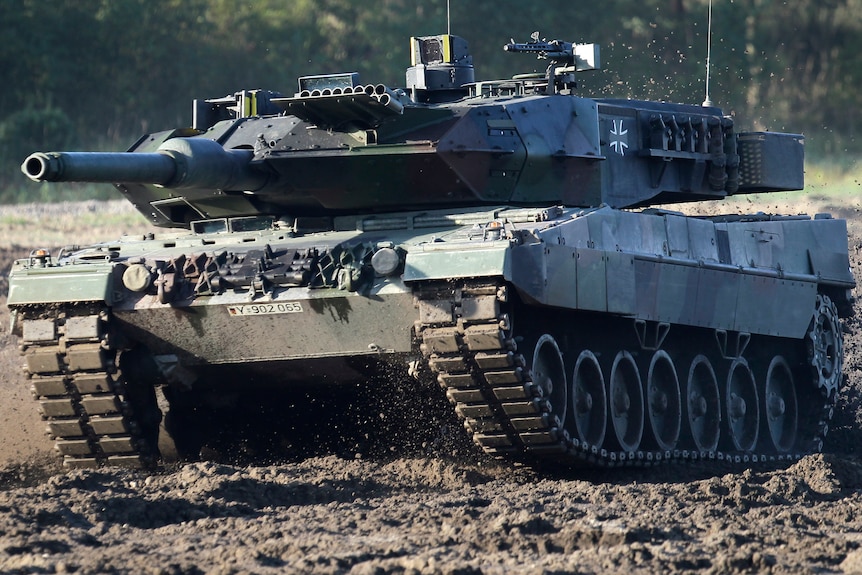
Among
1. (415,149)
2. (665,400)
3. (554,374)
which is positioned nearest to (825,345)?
(665,400)

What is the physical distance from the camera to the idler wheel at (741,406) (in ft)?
52.6

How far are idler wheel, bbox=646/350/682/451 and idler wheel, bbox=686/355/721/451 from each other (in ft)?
1.45

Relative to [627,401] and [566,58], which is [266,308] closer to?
[627,401]

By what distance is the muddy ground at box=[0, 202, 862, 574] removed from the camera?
8.80m

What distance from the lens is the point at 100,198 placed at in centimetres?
3312

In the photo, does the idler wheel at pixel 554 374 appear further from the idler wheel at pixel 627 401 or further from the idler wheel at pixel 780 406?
the idler wheel at pixel 780 406

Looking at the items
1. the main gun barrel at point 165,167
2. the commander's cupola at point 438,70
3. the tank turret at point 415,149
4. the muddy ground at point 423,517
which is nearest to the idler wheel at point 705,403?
the muddy ground at point 423,517

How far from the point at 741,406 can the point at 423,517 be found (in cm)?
662

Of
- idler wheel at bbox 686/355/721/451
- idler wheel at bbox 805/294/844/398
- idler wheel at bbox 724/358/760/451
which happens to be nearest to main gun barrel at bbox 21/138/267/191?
idler wheel at bbox 686/355/721/451

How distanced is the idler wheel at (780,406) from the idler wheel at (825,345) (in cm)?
32

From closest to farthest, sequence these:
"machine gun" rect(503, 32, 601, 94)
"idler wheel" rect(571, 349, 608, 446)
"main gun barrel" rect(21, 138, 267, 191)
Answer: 1. "main gun barrel" rect(21, 138, 267, 191)
2. "idler wheel" rect(571, 349, 608, 446)
3. "machine gun" rect(503, 32, 601, 94)

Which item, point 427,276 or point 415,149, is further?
point 415,149

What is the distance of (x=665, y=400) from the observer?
15.1 m

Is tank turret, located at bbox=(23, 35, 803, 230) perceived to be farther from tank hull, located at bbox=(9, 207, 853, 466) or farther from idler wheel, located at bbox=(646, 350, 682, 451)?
idler wheel, located at bbox=(646, 350, 682, 451)
